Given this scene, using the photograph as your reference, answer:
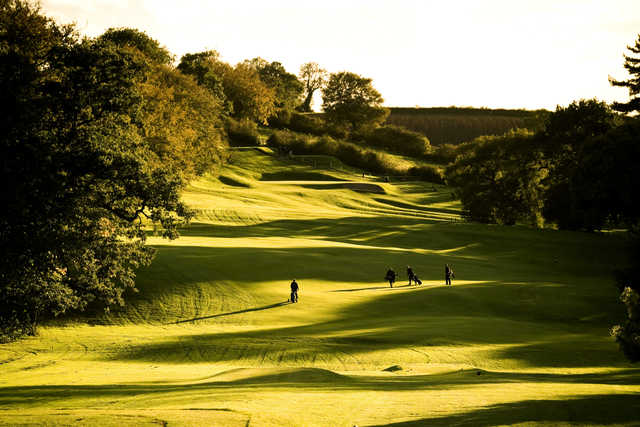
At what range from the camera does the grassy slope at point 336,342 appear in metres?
10.8

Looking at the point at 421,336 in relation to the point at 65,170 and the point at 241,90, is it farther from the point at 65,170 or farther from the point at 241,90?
the point at 241,90

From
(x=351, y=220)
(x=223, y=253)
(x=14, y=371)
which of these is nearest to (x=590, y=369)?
(x=14, y=371)

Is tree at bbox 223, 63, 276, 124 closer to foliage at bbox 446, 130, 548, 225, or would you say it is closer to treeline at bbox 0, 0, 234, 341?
foliage at bbox 446, 130, 548, 225

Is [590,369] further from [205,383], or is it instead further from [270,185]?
[270,185]

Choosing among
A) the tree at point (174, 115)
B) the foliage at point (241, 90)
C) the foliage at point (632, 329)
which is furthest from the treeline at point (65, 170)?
the foliage at point (241, 90)

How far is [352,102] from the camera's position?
164 metres

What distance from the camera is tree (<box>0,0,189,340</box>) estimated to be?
18500 mm

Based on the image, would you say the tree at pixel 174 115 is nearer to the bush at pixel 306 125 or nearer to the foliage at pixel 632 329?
the foliage at pixel 632 329

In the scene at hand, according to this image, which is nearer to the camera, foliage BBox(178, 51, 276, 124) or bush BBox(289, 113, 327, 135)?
foliage BBox(178, 51, 276, 124)

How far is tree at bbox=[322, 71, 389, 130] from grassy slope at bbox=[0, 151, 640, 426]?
10065 cm

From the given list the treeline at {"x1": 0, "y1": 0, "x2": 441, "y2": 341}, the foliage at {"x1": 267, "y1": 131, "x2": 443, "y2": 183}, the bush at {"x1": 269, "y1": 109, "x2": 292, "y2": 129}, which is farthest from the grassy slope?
the bush at {"x1": 269, "y1": 109, "x2": 292, "y2": 129}

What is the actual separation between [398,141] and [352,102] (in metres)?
25.3

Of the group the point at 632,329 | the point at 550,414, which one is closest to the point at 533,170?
the point at 632,329

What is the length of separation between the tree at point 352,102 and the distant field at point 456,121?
26.1 meters
